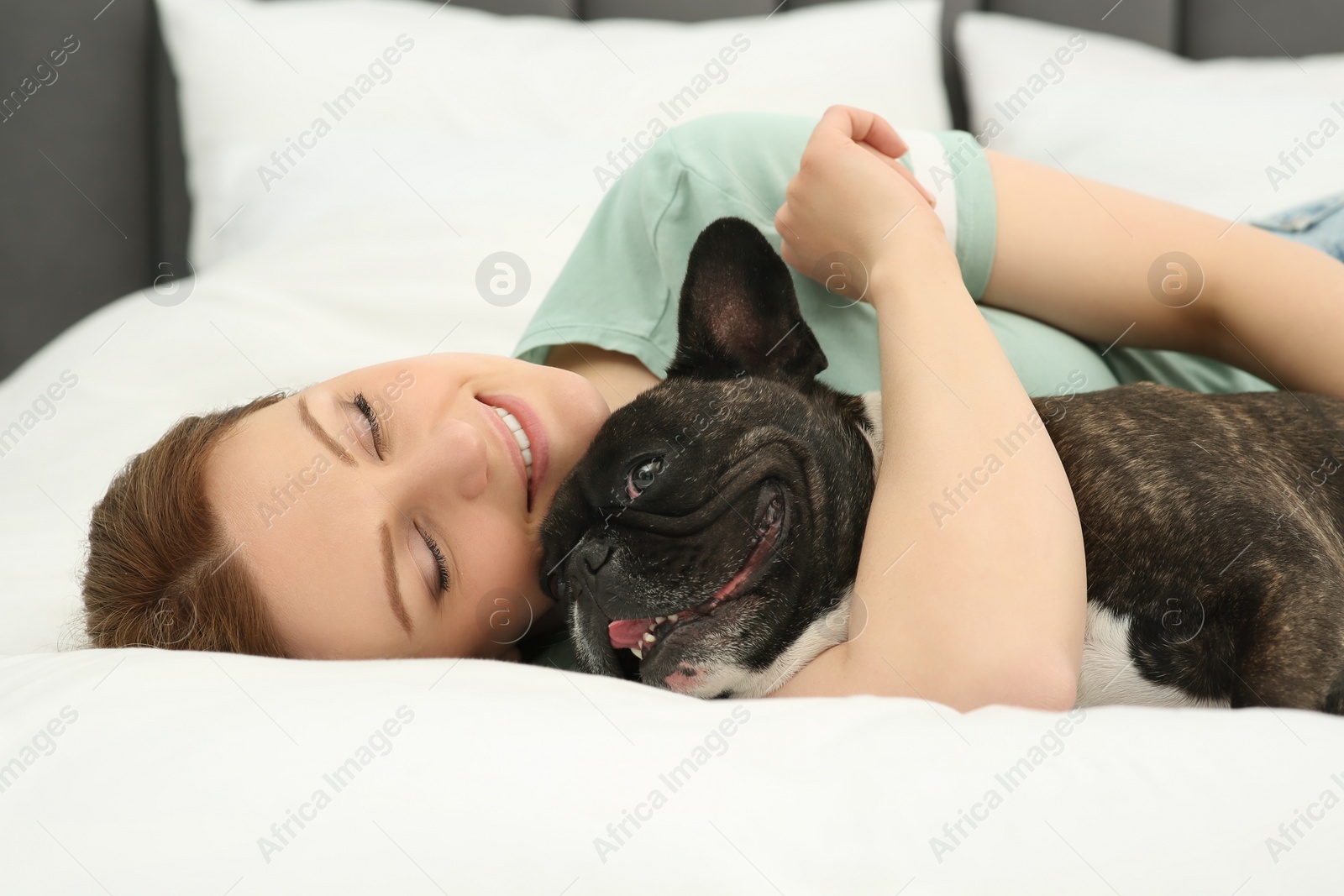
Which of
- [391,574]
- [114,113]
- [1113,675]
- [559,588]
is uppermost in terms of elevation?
[114,113]

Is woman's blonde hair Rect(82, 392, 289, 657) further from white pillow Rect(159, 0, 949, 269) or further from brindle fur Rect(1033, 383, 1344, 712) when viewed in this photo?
white pillow Rect(159, 0, 949, 269)

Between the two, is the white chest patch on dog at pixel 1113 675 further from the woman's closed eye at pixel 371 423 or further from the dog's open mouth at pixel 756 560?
the woman's closed eye at pixel 371 423

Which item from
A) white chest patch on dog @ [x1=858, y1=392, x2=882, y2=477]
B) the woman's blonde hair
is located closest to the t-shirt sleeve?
white chest patch on dog @ [x1=858, y1=392, x2=882, y2=477]

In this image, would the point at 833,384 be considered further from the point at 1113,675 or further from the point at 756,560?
the point at 1113,675

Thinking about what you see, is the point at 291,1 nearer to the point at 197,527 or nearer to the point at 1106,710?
the point at 197,527

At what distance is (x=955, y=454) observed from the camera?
120 cm

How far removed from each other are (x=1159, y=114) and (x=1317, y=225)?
77 centimetres

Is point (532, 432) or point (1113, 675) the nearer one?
point (1113, 675)

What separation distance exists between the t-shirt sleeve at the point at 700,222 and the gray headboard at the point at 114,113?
68.1 inches

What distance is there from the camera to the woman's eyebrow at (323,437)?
53.1 inches

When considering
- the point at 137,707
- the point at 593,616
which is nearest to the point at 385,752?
the point at 137,707

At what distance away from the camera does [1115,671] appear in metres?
1.27

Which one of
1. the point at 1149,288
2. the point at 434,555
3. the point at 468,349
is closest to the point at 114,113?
the point at 468,349

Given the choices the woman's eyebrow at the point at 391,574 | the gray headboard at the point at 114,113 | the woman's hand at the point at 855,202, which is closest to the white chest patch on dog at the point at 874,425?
the woman's hand at the point at 855,202
